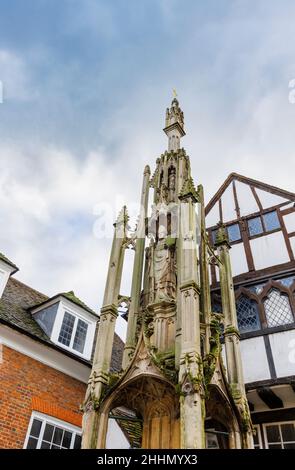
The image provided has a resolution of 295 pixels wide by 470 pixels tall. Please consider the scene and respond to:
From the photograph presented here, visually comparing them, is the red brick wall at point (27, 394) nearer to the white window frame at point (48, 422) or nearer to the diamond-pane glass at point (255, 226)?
the white window frame at point (48, 422)

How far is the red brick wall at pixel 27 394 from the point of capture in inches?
321

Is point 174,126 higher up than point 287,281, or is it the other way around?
point 174,126

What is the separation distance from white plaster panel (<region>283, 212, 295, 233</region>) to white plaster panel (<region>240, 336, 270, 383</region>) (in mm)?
3347

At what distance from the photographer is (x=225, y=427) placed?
6816 mm

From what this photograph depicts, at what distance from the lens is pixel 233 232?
12.3 m

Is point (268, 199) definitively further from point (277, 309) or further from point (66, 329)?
point (66, 329)

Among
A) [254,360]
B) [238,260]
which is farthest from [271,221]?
[254,360]

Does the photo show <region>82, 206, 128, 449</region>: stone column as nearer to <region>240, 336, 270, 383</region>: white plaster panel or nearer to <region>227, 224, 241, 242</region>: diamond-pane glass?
<region>240, 336, 270, 383</region>: white plaster panel

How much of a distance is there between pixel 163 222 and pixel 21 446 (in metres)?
5.51

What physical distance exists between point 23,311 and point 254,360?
244 inches

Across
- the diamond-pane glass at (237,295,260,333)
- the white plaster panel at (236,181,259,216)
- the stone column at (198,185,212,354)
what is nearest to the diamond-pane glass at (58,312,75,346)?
the stone column at (198,185,212,354)
